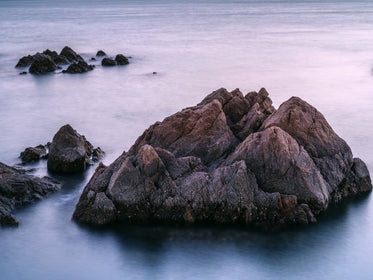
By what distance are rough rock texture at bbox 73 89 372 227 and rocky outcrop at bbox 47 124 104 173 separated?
2599mm

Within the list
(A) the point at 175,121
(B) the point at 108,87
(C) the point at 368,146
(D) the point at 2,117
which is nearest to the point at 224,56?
(B) the point at 108,87

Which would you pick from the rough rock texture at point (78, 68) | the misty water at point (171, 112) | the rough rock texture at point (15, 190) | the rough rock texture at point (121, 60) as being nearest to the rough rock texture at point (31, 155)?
the misty water at point (171, 112)

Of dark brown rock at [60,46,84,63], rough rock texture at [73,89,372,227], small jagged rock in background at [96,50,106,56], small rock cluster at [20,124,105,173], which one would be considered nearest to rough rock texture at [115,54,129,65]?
dark brown rock at [60,46,84,63]

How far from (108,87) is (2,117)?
8.57 m

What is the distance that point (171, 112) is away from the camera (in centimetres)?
2898

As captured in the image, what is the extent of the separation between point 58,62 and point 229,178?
30.9 meters

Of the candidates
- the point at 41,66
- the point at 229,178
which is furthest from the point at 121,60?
the point at 229,178

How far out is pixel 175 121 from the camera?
17344mm

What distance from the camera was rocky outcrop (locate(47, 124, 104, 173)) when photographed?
62.0ft

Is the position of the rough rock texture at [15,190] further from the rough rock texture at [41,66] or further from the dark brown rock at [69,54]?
the dark brown rock at [69,54]

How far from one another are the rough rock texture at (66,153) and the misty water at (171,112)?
1.47ft

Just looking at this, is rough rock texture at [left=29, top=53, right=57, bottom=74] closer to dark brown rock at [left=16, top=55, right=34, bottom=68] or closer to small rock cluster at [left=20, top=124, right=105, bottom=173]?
dark brown rock at [left=16, top=55, right=34, bottom=68]

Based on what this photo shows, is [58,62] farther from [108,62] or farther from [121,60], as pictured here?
[121,60]

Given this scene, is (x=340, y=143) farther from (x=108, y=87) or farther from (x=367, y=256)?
(x=108, y=87)
